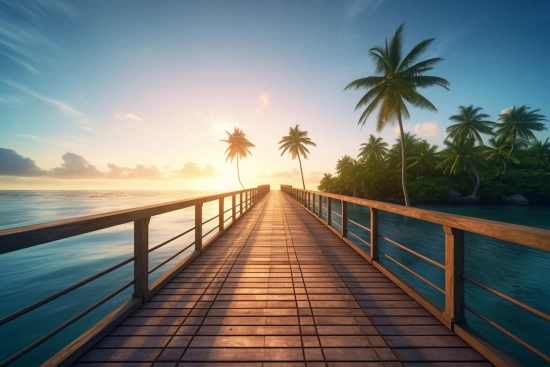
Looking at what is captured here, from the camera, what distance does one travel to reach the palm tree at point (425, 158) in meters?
36.2

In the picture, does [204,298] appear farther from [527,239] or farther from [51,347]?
[51,347]

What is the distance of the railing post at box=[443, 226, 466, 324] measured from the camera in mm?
2211

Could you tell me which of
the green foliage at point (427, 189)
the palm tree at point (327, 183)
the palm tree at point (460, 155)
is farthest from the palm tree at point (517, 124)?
the palm tree at point (327, 183)

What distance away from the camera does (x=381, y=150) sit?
149 feet

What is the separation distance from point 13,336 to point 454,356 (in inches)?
395

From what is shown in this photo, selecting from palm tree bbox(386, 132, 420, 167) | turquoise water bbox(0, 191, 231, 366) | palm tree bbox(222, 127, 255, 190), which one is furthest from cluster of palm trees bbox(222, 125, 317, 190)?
turquoise water bbox(0, 191, 231, 366)

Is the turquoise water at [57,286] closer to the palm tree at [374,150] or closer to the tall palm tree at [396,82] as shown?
the tall palm tree at [396,82]

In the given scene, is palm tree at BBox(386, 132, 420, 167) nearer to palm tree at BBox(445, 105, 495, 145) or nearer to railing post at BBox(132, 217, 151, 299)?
palm tree at BBox(445, 105, 495, 145)

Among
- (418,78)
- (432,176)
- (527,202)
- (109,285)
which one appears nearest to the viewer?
(109,285)

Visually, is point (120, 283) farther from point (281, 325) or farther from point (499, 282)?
point (499, 282)

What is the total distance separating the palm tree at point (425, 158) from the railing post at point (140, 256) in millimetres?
40405

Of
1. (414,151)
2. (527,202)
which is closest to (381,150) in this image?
(414,151)

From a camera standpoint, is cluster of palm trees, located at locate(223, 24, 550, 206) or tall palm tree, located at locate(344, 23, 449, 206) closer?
tall palm tree, located at locate(344, 23, 449, 206)

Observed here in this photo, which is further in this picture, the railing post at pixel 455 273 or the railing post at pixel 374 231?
the railing post at pixel 374 231
